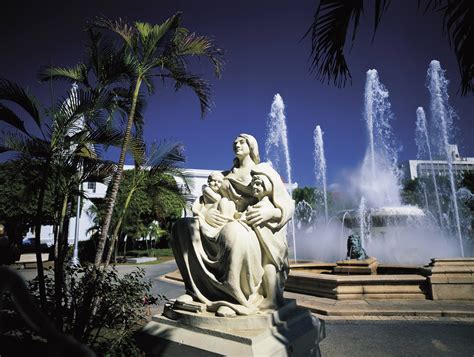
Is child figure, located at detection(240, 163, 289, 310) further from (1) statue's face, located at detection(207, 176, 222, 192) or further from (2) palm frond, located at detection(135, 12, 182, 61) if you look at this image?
(2) palm frond, located at detection(135, 12, 182, 61)

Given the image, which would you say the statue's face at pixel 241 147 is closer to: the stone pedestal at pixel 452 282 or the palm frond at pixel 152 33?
the palm frond at pixel 152 33

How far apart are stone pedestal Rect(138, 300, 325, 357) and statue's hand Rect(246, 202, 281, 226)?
0.87 m

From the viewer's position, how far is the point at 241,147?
12.3ft

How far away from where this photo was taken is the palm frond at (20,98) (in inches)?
159

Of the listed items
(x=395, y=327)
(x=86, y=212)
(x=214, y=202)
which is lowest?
(x=395, y=327)

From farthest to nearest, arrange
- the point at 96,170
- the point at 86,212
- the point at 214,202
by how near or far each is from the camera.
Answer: the point at 86,212 → the point at 96,170 → the point at 214,202

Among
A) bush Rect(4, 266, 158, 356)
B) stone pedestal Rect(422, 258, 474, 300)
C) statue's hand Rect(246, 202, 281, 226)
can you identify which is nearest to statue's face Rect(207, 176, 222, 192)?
statue's hand Rect(246, 202, 281, 226)

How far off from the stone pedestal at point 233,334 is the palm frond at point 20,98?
345cm

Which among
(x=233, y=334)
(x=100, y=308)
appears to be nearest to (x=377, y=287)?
(x=233, y=334)

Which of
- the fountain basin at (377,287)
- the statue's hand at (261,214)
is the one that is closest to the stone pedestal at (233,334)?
the statue's hand at (261,214)

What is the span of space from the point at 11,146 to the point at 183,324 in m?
3.73

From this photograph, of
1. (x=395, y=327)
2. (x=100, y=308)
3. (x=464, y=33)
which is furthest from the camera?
(x=395, y=327)

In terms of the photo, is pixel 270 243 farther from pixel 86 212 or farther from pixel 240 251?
pixel 86 212

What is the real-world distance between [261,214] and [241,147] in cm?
107
